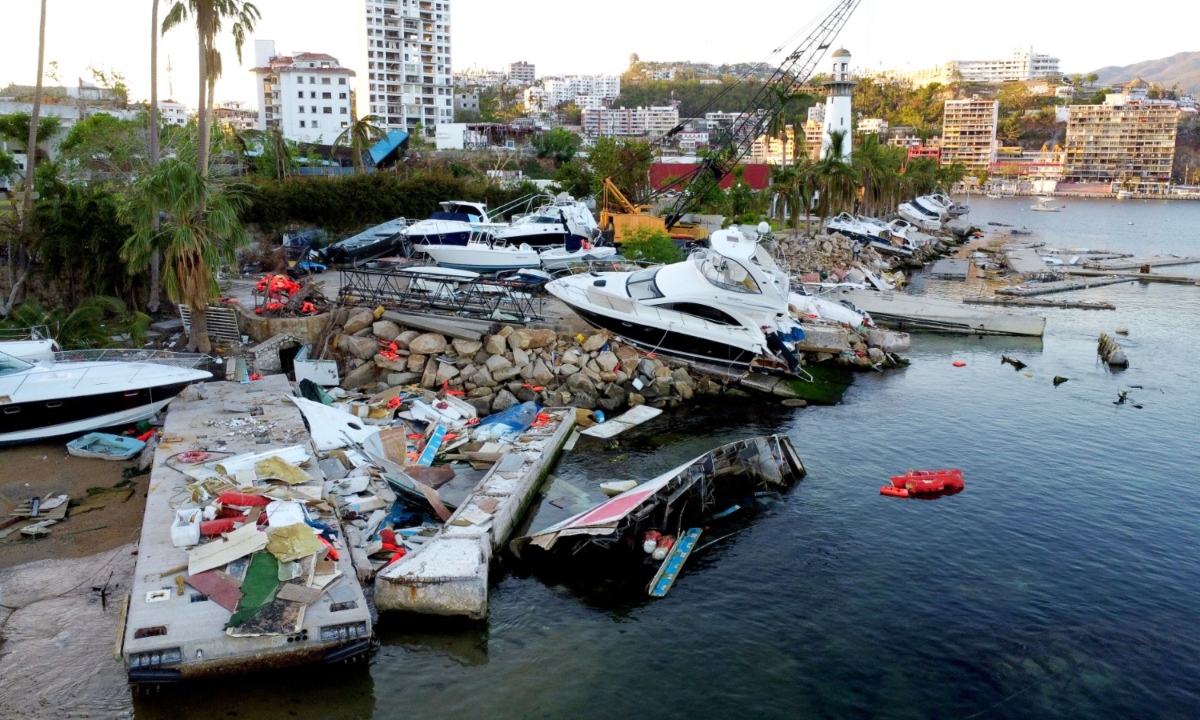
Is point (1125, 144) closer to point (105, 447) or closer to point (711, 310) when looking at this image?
point (711, 310)

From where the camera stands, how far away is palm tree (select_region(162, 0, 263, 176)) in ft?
73.0

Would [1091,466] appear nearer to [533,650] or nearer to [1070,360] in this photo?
[1070,360]

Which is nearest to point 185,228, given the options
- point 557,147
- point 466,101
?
point 557,147

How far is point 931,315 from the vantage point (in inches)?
1372

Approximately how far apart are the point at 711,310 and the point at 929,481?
29.7 ft

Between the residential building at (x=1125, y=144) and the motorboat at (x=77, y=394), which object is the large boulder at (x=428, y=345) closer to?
the motorboat at (x=77, y=394)

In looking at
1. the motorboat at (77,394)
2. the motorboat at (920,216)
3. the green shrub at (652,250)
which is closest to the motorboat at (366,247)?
the green shrub at (652,250)

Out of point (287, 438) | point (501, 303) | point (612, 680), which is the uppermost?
point (501, 303)

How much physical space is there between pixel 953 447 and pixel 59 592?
1908cm

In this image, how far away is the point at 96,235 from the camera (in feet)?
79.8

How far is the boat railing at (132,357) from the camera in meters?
19.7

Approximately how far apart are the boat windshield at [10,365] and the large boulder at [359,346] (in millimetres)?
7756

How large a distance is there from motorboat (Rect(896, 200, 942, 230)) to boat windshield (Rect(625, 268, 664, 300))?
51.9 metres

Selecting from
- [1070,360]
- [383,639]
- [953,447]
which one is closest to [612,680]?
[383,639]
